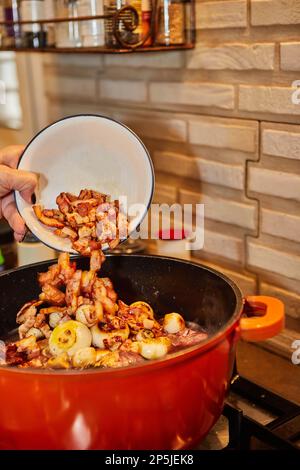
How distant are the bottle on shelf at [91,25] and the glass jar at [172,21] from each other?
0.38 feet

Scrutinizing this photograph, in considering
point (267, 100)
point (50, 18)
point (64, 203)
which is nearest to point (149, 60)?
point (50, 18)

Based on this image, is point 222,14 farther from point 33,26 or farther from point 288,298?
point 288,298

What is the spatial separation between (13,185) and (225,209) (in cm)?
44

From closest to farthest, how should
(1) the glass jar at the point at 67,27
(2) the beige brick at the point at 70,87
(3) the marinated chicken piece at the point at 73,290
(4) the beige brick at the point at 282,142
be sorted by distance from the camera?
(3) the marinated chicken piece at the point at 73,290 < (4) the beige brick at the point at 282,142 < (1) the glass jar at the point at 67,27 < (2) the beige brick at the point at 70,87

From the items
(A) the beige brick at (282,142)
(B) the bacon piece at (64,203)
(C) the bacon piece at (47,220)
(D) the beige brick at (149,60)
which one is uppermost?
(D) the beige brick at (149,60)

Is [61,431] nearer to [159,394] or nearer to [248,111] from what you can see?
[159,394]

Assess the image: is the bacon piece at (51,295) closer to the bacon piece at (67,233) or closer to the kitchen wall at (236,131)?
the bacon piece at (67,233)

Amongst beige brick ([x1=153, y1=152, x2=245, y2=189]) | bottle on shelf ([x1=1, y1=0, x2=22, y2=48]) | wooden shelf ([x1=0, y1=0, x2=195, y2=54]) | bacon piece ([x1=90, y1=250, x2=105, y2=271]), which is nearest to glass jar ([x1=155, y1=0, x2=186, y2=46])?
wooden shelf ([x1=0, y1=0, x2=195, y2=54])

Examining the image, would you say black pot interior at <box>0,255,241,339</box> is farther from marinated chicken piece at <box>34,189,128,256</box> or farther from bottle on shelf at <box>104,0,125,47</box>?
bottle on shelf at <box>104,0,125,47</box>

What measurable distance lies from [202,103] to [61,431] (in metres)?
0.72

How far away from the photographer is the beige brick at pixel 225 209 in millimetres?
1176

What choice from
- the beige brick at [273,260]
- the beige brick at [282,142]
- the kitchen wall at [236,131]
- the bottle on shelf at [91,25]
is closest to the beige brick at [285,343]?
the kitchen wall at [236,131]

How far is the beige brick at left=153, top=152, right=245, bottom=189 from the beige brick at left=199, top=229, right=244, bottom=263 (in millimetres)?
110

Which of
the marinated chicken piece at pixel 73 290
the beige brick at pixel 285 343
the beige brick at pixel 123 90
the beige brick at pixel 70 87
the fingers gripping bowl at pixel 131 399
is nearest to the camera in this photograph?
the fingers gripping bowl at pixel 131 399
